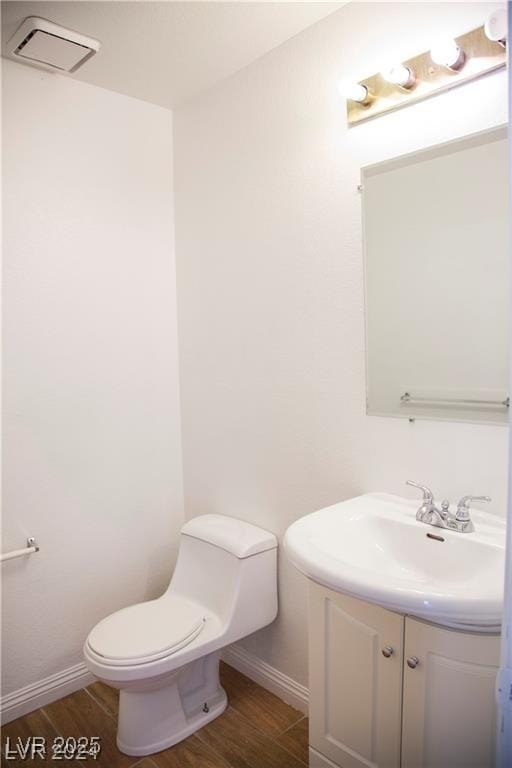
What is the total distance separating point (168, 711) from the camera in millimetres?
1857

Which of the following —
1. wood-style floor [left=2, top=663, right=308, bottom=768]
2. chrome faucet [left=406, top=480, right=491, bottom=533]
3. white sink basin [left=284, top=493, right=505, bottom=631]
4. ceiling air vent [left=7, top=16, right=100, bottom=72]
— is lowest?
wood-style floor [left=2, top=663, right=308, bottom=768]

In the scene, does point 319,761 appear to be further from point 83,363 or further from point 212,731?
point 83,363

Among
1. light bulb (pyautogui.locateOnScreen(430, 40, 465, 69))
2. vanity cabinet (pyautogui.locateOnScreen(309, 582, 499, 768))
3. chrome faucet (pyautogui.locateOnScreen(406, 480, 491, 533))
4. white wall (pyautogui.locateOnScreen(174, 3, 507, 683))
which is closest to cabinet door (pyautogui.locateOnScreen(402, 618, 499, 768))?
vanity cabinet (pyautogui.locateOnScreen(309, 582, 499, 768))

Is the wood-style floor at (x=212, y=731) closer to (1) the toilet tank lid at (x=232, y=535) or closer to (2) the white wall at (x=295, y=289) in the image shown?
(2) the white wall at (x=295, y=289)

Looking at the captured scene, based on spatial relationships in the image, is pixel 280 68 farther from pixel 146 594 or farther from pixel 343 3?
pixel 146 594

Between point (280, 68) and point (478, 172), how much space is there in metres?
0.93

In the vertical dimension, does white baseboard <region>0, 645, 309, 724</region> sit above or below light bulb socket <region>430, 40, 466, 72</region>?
below

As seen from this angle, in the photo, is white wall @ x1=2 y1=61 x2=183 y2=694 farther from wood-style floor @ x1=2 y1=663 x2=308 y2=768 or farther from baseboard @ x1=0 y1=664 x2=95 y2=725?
wood-style floor @ x1=2 y1=663 x2=308 y2=768

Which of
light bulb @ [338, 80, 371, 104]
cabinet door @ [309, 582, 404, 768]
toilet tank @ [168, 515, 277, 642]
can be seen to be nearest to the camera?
cabinet door @ [309, 582, 404, 768]

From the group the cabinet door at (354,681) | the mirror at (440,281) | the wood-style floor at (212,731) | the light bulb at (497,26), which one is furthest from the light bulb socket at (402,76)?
the wood-style floor at (212,731)

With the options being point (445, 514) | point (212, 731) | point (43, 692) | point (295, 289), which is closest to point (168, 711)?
point (212, 731)

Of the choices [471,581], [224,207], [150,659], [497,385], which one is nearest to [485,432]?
[497,385]

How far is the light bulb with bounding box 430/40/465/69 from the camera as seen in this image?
4.49ft

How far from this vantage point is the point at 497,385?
1.38 meters
